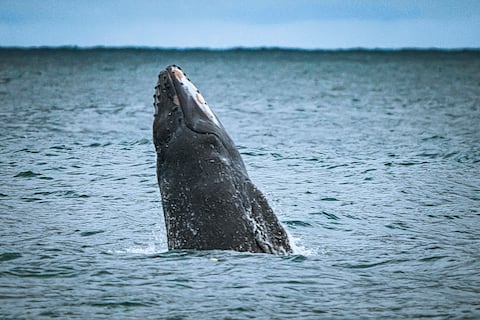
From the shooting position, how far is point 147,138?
28125 millimetres

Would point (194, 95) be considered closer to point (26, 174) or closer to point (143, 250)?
point (143, 250)

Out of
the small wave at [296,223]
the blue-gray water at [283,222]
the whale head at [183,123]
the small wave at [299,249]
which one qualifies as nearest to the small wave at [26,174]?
the blue-gray water at [283,222]

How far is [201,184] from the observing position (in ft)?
31.8

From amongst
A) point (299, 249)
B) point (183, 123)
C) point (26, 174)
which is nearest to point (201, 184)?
point (183, 123)

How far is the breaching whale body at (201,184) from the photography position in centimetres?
960

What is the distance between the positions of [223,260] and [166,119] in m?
1.62

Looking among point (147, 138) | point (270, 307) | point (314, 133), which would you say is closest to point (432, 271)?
point (270, 307)

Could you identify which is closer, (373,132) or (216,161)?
(216,161)

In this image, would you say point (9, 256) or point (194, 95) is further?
point (9, 256)

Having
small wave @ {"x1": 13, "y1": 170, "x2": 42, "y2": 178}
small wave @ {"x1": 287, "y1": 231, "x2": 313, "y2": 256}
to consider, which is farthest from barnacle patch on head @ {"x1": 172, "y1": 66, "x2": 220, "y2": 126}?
small wave @ {"x1": 13, "y1": 170, "x2": 42, "y2": 178}

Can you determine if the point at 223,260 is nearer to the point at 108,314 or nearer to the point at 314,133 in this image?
the point at 108,314

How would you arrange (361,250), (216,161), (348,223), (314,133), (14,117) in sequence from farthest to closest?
(14,117)
(314,133)
(348,223)
(361,250)
(216,161)

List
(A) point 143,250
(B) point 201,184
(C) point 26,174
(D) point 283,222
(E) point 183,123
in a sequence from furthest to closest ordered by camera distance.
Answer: (C) point 26,174
(D) point 283,222
(A) point 143,250
(E) point 183,123
(B) point 201,184

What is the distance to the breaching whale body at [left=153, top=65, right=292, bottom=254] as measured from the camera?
960 centimetres
